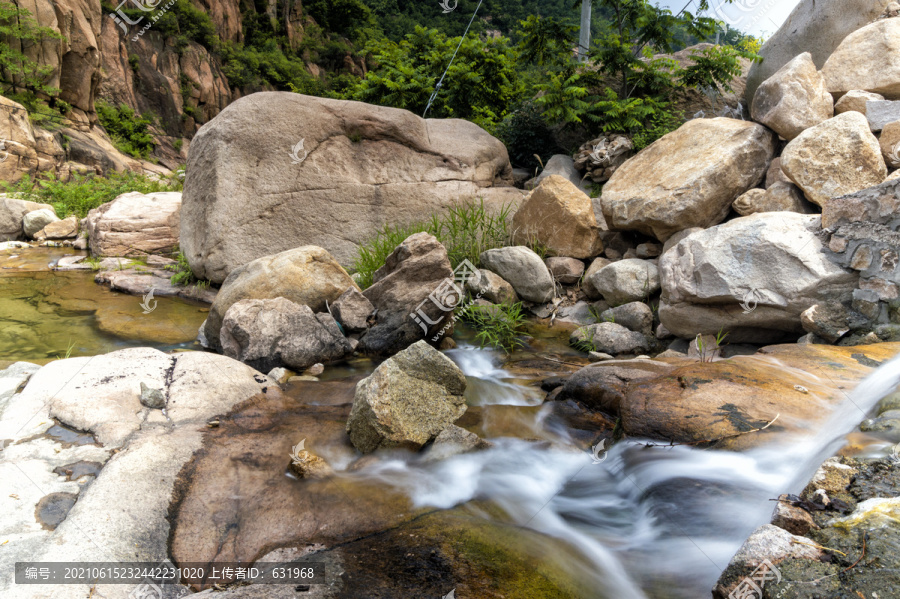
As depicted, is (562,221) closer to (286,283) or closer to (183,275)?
(286,283)

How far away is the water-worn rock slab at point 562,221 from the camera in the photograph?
6.92 metres

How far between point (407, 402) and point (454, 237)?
3979 mm

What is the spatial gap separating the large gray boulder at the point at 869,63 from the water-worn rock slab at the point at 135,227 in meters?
10.5

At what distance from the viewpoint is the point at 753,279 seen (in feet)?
15.4

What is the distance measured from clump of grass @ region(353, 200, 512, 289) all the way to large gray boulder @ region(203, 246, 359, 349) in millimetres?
946

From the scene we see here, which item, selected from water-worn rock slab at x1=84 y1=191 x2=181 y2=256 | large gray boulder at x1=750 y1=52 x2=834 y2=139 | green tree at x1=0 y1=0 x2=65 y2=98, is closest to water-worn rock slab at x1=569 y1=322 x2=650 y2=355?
large gray boulder at x1=750 y1=52 x2=834 y2=139

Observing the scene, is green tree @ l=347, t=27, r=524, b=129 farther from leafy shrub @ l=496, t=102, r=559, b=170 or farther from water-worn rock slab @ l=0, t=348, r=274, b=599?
water-worn rock slab @ l=0, t=348, r=274, b=599

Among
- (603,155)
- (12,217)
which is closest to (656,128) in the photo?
(603,155)

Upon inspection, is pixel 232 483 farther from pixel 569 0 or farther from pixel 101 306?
pixel 569 0

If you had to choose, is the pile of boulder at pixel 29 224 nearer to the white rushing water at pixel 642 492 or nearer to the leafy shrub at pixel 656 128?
the white rushing water at pixel 642 492

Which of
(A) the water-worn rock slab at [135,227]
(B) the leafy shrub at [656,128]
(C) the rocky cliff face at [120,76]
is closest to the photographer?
(B) the leafy shrub at [656,128]

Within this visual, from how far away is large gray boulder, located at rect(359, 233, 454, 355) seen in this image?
546 centimetres

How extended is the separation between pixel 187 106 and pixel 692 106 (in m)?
23.9

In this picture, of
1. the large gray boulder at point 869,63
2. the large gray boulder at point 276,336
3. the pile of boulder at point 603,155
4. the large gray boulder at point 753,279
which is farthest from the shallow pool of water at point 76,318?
the large gray boulder at point 869,63
